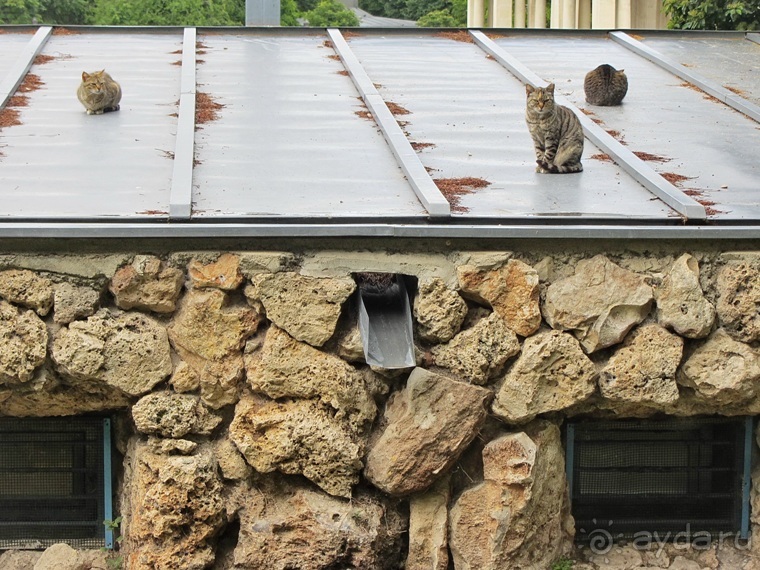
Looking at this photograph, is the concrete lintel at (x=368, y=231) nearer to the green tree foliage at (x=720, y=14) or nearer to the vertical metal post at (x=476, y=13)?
the green tree foliage at (x=720, y=14)

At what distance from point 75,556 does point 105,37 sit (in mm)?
5132

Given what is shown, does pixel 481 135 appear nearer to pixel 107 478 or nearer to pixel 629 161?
pixel 629 161

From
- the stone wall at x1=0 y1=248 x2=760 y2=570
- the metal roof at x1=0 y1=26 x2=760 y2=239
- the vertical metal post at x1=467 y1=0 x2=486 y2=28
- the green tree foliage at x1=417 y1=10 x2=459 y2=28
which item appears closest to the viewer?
the stone wall at x1=0 y1=248 x2=760 y2=570

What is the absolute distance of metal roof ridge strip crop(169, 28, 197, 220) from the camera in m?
5.36

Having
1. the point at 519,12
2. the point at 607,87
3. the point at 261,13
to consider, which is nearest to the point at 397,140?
the point at 607,87

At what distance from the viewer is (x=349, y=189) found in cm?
587

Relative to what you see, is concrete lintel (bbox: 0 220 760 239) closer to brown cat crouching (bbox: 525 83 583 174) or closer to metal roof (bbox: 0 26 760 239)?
metal roof (bbox: 0 26 760 239)

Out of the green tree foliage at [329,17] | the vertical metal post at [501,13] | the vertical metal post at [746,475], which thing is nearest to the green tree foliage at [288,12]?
the green tree foliage at [329,17]

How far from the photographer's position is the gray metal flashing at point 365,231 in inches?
203

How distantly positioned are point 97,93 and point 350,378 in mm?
2963

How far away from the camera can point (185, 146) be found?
6316 mm

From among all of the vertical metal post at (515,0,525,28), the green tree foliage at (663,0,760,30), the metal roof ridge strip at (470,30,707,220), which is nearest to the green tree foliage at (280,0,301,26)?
the vertical metal post at (515,0,525,28)

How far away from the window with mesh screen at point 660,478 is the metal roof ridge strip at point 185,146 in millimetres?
2501

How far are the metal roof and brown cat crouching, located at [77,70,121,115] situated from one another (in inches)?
4.1
